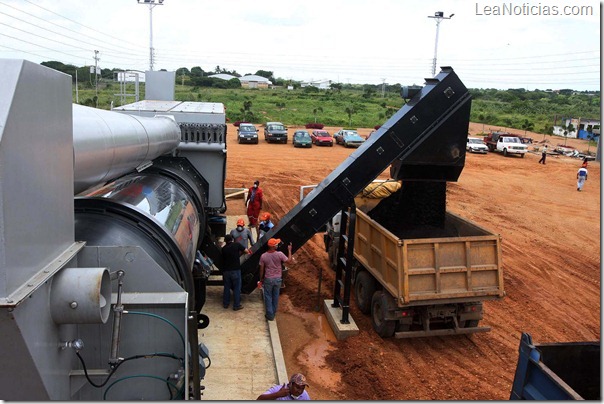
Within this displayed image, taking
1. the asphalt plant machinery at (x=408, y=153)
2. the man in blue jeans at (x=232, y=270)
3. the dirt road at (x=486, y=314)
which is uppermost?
the asphalt plant machinery at (x=408, y=153)

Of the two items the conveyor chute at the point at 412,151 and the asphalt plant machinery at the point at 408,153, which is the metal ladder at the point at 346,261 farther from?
the conveyor chute at the point at 412,151

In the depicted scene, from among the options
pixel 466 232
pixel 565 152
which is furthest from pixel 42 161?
→ pixel 565 152

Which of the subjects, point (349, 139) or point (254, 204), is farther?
point (349, 139)

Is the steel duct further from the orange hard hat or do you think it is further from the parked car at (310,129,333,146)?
the parked car at (310,129,333,146)

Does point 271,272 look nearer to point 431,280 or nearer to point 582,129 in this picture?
point 431,280

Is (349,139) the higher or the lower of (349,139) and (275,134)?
the lower

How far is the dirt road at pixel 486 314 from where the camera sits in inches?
311

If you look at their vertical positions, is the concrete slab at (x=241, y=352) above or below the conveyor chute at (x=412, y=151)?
below

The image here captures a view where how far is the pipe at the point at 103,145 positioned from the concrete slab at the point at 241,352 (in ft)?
10.4

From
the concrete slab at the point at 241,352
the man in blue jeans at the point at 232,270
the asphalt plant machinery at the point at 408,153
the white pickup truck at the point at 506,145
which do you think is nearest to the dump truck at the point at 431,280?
the asphalt plant machinery at the point at 408,153

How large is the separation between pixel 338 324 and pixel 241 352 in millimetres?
2050

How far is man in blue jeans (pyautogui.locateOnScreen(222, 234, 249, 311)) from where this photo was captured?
9.12 m

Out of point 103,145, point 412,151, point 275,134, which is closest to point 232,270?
point 412,151

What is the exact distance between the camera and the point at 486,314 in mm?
10594
